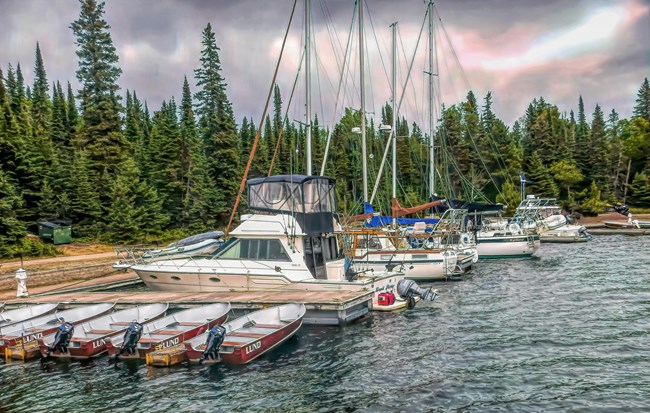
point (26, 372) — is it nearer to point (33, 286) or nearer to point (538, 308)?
point (33, 286)

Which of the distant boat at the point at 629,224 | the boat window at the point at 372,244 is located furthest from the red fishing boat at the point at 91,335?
the distant boat at the point at 629,224

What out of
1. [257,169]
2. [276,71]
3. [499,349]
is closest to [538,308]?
[499,349]

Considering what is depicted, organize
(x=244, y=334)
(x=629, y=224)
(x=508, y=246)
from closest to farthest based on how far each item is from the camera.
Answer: (x=244, y=334), (x=508, y=246), (x=629, y=224)

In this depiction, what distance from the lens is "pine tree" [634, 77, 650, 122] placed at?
91.7 meters

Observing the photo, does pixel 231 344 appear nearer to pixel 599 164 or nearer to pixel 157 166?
pixel 157 166

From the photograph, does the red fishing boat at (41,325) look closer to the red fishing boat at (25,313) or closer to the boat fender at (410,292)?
the red fishing boat at (25,313)

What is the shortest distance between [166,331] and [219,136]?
35.2m

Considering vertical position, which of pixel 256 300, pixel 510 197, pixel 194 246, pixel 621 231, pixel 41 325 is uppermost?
pixel 510 197

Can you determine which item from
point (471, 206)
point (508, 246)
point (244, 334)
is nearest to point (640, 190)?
point (508, 246)

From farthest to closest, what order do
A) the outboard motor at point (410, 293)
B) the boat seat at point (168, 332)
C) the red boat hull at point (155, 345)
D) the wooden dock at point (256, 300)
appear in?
the outboard motor at point (410, 293), the wooden dock at point (256, 300), the boat seat at point (168, 332), the red boat hull at point (155, 345)

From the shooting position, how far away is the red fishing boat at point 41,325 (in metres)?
15.2

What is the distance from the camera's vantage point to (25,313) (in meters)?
18.0

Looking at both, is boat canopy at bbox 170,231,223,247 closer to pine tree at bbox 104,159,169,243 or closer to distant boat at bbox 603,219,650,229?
pine tree at bbox 104,159,169,243

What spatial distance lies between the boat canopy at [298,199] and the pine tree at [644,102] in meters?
89.2
